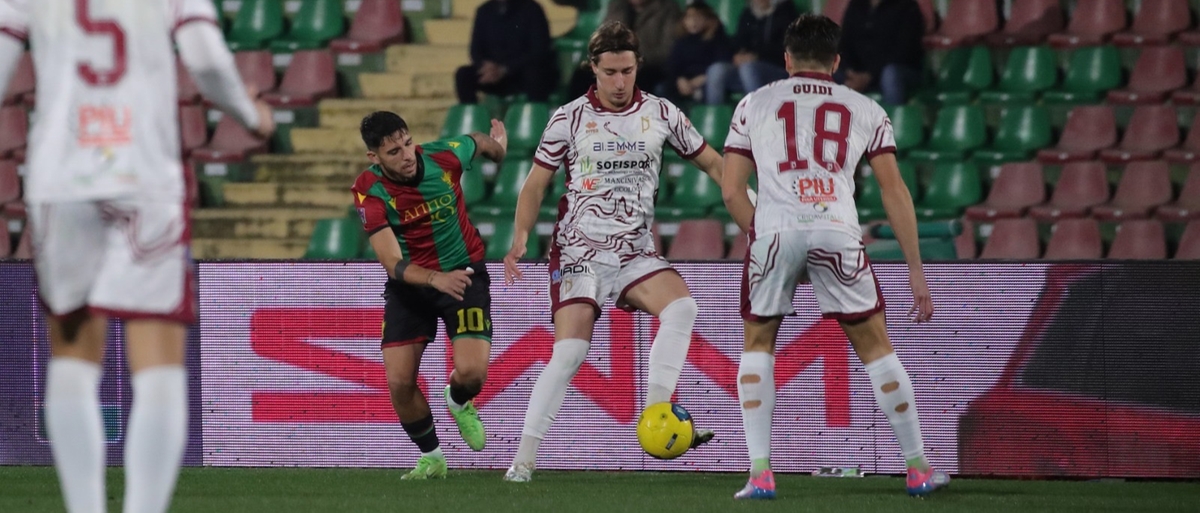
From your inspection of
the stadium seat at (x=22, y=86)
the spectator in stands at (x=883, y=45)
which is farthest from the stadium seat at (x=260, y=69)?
the spectator in stands at (x=883, y=45)

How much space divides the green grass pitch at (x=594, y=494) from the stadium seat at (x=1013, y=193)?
3.71m

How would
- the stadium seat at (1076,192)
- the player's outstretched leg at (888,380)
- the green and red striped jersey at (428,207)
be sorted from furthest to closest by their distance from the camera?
the stadium seat at (1076,192) < the green and red striped jersey at (428,207) < the player's outstretched leg at (888,380)

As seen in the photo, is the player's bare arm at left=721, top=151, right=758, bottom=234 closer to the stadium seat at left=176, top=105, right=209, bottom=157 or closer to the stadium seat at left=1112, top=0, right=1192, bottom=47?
the stadium seat at left=1112, top=0, right=1192, bottom=47

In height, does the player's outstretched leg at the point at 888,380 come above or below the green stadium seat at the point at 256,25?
below

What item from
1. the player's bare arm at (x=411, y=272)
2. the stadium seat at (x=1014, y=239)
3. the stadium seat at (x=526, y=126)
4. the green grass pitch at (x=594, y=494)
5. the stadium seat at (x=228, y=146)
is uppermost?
the stadium seat at (x=526, y=126)

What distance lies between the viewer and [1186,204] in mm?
9758

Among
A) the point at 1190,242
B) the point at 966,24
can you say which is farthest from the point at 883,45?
the point at 1190,242

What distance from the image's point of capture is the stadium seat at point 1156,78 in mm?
10328

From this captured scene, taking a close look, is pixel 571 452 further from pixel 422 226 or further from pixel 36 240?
pixel 36 240

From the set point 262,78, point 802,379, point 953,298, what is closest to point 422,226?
point 802,379

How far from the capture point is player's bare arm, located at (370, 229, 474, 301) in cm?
645

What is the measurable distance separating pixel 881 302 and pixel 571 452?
197cm

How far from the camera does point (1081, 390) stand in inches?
260

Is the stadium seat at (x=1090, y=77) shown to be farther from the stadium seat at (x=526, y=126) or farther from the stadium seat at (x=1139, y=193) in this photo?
the stadium seat at (x=526, y=126)
